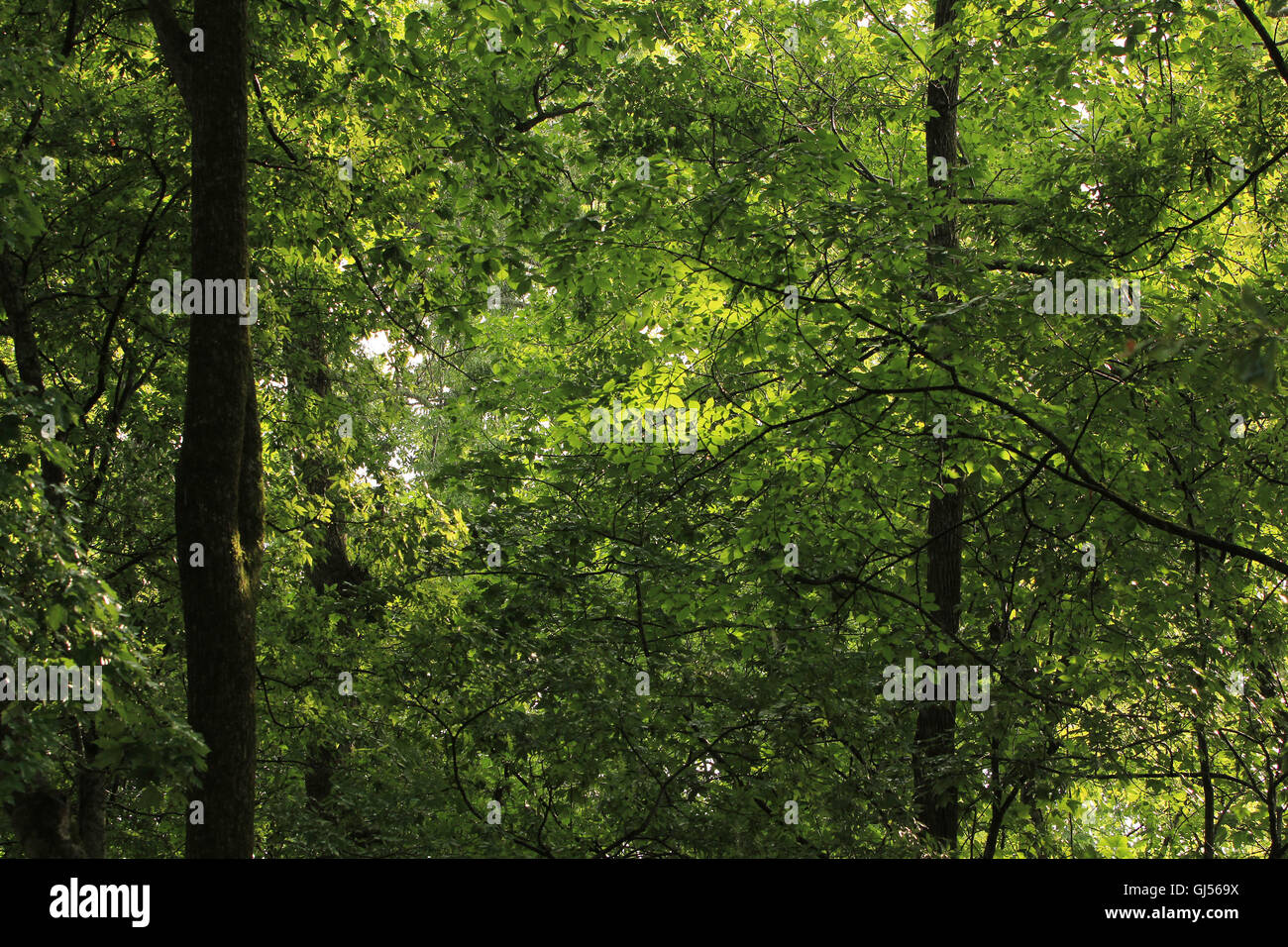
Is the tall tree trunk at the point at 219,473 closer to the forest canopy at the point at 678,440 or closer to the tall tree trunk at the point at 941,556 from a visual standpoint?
the forest canopy at the point at 678,440

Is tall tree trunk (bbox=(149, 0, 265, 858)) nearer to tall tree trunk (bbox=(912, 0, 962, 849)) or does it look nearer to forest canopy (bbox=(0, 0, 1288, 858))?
forest canopy (bbox=(0, 0, 1288, 858))

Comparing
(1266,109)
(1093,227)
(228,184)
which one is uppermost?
(1266,109)

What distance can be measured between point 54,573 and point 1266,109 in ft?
25.0

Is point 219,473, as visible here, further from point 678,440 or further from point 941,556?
point 941,556

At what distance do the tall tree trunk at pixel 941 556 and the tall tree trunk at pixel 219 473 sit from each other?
4.53 m

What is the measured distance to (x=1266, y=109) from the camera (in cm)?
686

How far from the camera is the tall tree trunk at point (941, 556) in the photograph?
782 cm

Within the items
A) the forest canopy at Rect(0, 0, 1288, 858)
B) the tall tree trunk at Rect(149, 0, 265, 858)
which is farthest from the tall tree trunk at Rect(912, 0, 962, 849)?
the tall tree trunk at Rect(149, 0, 265, 858)

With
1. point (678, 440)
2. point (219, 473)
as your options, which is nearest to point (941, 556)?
point (678, 440)

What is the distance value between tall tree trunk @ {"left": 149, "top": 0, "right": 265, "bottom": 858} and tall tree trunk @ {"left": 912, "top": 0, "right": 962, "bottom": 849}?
4.53 meters

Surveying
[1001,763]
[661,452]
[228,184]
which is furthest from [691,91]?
[1001,763]

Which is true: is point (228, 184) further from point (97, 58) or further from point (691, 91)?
point (691, 91)

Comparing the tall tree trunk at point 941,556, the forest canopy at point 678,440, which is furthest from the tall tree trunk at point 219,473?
the tall tree trunk at point 941,556

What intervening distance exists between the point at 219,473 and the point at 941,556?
620 centimetres
